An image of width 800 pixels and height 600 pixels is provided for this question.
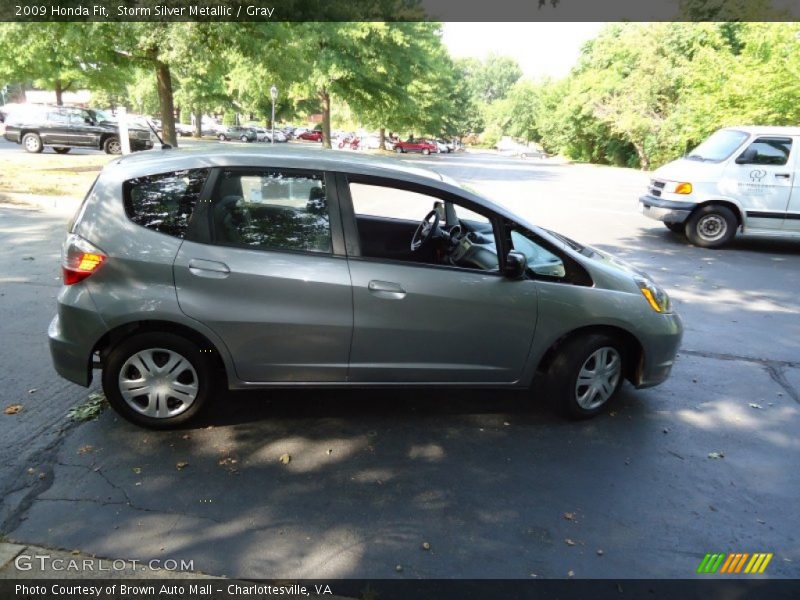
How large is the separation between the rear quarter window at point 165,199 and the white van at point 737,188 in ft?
31.3

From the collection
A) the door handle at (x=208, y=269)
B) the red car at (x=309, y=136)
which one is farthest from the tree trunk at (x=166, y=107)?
the red car at (x=309, y=136)

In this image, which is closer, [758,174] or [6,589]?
[6,589]

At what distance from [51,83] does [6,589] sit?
3625 centimetres

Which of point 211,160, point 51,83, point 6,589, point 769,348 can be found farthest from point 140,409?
point 51,83

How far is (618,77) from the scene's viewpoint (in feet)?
144

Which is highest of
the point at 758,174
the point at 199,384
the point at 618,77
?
the point at 618,77

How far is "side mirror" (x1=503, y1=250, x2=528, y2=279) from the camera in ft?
11.8

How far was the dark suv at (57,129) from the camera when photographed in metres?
21.6

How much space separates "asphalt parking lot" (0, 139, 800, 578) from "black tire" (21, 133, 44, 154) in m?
20.7

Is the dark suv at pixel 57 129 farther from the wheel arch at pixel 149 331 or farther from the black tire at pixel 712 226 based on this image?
the wheel arch at pixel 149 331

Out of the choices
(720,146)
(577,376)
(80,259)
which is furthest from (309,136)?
(577,376)

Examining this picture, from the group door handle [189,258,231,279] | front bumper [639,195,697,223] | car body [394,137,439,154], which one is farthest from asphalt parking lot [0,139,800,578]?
car body [394,137,439,154]

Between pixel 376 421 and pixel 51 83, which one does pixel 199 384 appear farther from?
pixel 51 83

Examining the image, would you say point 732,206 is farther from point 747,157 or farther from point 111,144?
point 111,144
